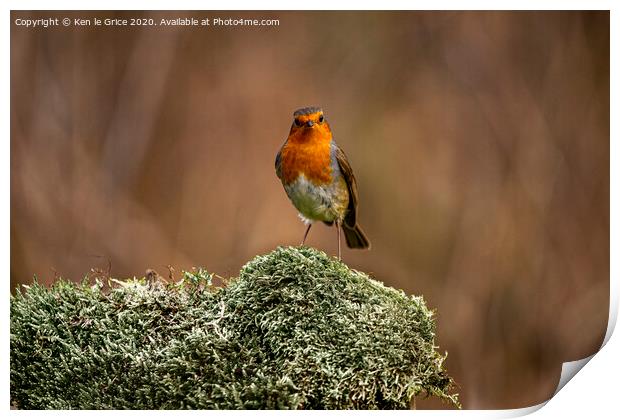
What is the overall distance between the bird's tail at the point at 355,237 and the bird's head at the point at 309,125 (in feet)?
1.26

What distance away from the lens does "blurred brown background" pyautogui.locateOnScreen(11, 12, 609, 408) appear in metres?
2.15

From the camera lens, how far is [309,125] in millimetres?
1934

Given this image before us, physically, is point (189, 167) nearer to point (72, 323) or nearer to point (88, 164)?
point (88, 164)

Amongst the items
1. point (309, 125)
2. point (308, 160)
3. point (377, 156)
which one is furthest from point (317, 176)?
point (377, 156)

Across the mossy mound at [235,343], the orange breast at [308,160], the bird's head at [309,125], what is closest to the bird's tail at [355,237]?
the orange breast at [308,160]

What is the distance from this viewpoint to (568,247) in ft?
7.29

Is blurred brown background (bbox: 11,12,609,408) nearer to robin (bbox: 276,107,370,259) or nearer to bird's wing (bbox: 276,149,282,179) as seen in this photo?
robin (bbox: 276,107,370,259)

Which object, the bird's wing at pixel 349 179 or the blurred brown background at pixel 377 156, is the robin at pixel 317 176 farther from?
the blurred brown background at pixel 377 156

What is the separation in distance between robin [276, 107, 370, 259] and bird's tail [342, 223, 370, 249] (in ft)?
0.22

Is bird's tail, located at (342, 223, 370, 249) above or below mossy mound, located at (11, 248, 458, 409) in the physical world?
above

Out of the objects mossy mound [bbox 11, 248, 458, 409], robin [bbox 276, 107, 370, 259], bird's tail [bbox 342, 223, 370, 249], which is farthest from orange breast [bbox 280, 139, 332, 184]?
mossy mound [bbox 11, 248, 458, 409]

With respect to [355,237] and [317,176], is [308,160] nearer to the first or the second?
[317,176]

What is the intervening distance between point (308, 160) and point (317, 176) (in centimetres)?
6

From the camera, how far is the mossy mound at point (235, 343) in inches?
59.3
